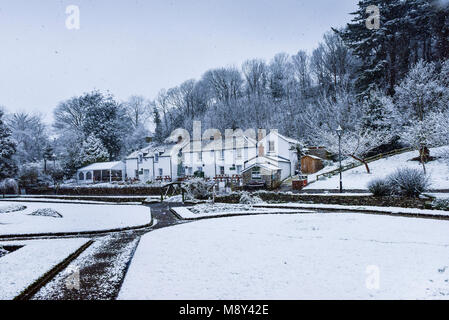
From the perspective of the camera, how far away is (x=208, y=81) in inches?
2581

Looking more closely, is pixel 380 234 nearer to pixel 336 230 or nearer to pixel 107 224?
pixel 336 230

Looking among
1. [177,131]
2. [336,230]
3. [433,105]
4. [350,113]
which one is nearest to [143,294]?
[336,230]

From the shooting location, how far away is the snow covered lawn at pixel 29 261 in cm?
592

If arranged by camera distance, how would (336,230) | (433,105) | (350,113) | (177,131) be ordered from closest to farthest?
1. (336,230)
2. (433,105)
3. (350,113)
4. (177,131)

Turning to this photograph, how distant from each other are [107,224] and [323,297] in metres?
11.9

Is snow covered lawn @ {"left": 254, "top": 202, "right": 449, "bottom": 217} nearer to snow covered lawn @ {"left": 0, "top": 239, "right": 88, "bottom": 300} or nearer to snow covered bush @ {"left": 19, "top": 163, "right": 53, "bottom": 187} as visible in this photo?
snow covered lawn @ {"left": 0, "top": 239, "right": 88, "bottom": 300}

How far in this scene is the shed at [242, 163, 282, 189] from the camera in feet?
96.9

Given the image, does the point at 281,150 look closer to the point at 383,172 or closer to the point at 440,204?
the point at 383,172

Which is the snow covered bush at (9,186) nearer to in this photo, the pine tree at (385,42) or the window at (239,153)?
the window at (239,153)

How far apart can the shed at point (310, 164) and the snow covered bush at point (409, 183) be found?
759 inches

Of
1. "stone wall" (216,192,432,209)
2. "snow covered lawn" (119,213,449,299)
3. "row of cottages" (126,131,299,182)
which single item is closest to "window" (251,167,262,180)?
"row of cottages" (126,131,299,182)

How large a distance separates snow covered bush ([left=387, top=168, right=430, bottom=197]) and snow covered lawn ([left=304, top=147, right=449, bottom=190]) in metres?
6.96

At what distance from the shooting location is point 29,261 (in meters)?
7.74

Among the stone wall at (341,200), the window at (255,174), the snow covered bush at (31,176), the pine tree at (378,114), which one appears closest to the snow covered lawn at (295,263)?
the stone wall at (341,200)
